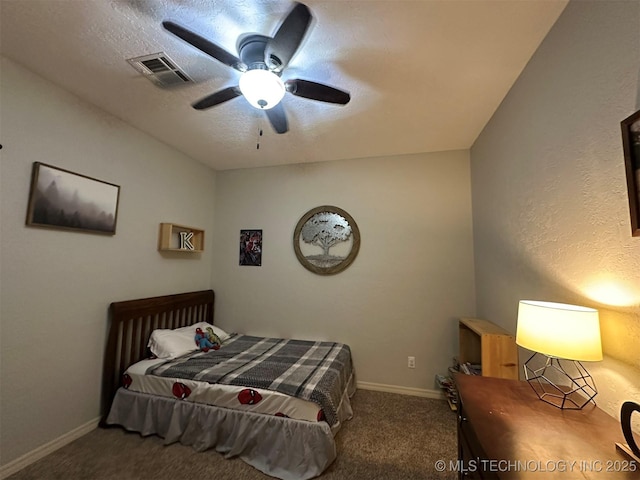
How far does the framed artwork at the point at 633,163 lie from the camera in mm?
947

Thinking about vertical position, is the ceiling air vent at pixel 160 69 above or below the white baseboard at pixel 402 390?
above

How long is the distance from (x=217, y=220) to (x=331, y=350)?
2.32 m

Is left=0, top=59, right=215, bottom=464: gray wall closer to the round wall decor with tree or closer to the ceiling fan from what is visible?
the ceiling fan

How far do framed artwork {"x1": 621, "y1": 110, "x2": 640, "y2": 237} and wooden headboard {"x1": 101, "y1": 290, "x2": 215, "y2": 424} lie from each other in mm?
3263

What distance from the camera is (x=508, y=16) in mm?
1409

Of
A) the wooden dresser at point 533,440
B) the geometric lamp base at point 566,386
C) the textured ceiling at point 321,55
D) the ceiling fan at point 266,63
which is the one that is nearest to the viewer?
the wooden dresser at point 533,440

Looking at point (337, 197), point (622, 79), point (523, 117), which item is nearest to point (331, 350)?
point (337, 197)

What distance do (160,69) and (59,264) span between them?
160 cm

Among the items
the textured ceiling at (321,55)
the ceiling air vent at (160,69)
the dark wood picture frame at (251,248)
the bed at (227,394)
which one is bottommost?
the bed at (227,394)

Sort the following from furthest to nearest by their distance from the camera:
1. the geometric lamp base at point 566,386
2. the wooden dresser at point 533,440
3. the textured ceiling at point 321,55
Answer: the textured ceiling at point 321,55, the geometric lamp base at point 566,386, the wooden dresser at point 533,440

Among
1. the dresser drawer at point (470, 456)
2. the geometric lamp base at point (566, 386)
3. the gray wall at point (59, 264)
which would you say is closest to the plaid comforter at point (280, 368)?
the gray wall at point (59, 264)

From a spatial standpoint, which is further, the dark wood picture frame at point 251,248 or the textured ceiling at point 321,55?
the dark wood picture frame at point 251,248

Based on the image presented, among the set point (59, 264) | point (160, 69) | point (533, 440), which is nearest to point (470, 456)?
point (533, 440)

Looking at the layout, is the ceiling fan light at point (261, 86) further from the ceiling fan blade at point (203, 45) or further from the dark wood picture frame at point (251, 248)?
the dark wood picture frame at point (251, 248)
